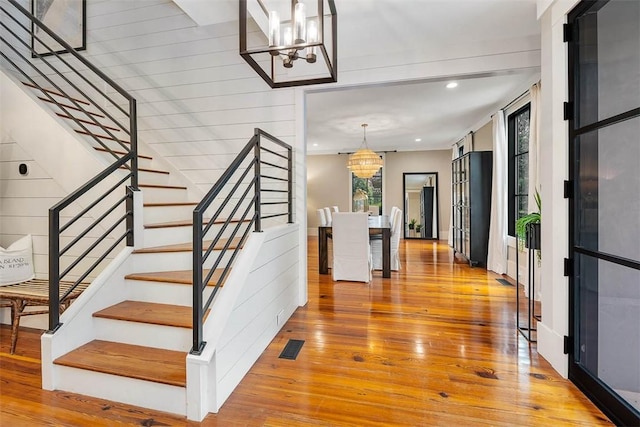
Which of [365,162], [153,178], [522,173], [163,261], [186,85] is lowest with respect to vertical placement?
[163,261]

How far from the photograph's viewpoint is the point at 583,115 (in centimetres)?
193

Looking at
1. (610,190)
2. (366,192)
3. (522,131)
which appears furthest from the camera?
(366,192)

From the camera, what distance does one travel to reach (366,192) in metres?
9.49

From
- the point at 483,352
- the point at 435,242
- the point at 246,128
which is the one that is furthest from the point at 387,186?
the point at 483,352

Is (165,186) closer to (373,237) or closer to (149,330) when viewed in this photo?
(149,330)

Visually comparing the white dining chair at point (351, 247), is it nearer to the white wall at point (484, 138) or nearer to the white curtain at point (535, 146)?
the white curtain at point (535, 146)

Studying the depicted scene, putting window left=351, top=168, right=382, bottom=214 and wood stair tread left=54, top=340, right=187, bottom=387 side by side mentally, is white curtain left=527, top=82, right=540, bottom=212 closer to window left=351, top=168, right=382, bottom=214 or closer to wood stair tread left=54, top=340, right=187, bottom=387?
wood stair tread left=54, top=340, right=187, bottom=387

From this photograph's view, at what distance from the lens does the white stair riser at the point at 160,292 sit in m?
2.24

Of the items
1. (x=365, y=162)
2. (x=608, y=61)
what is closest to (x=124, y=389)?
(x=608, y=61)

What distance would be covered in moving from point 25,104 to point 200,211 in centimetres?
241

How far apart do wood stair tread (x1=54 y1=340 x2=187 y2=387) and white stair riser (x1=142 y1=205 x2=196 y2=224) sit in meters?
1.07

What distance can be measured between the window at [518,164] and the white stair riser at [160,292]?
15.0 ft

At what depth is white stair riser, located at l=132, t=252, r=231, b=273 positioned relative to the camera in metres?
2.44

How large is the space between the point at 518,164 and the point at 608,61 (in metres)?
3.29
